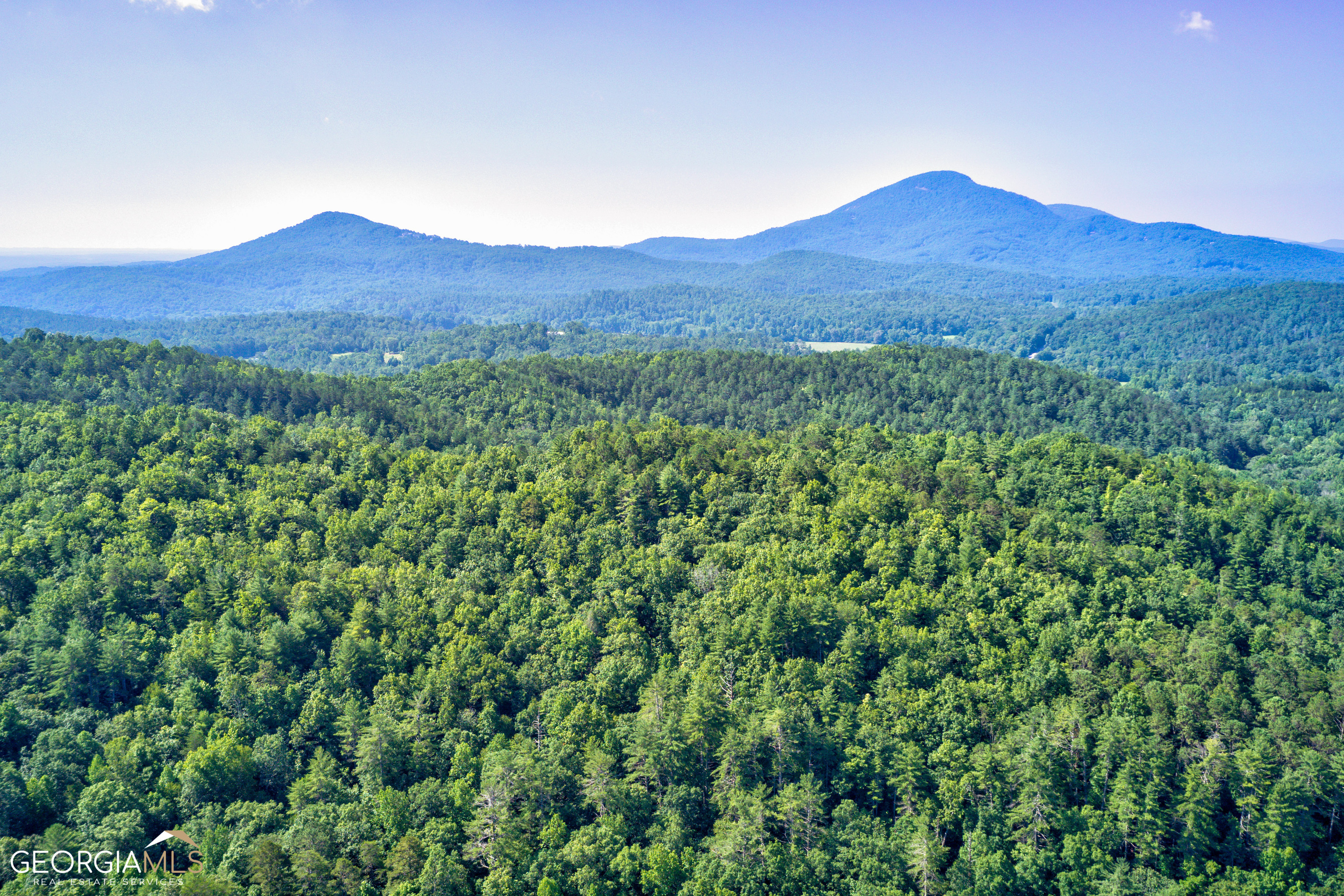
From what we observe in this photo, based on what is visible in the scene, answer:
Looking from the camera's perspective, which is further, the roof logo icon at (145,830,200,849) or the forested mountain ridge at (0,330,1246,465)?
the forested mountain ridge at (0,330,1246,465)

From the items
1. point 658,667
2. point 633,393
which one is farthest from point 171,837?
point 633,393

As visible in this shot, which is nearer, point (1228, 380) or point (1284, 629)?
point (1284, 629)

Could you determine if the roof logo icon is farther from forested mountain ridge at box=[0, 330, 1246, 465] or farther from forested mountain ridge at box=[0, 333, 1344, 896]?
forested mountain ridge at box=[0, 330, 1246, 465]

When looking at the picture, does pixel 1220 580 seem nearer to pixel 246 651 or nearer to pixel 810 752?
pixel 810 752

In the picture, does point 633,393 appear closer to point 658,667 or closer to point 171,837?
point 658,667

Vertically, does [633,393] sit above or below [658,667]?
above

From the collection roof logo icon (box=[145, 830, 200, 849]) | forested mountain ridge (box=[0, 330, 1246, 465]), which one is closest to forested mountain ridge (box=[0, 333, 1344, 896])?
roof logo icon (box=[145, 830, 200, 849])

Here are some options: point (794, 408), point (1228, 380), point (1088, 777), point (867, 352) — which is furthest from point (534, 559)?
point (1228, 380)

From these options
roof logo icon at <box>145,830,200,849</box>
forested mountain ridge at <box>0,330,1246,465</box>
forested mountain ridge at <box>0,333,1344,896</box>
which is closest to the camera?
roof logo icon at <box>145,830,200,849</box>

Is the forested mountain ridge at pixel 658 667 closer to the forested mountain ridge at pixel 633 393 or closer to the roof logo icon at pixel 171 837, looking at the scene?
the roof logo icon at pixel 171 837
